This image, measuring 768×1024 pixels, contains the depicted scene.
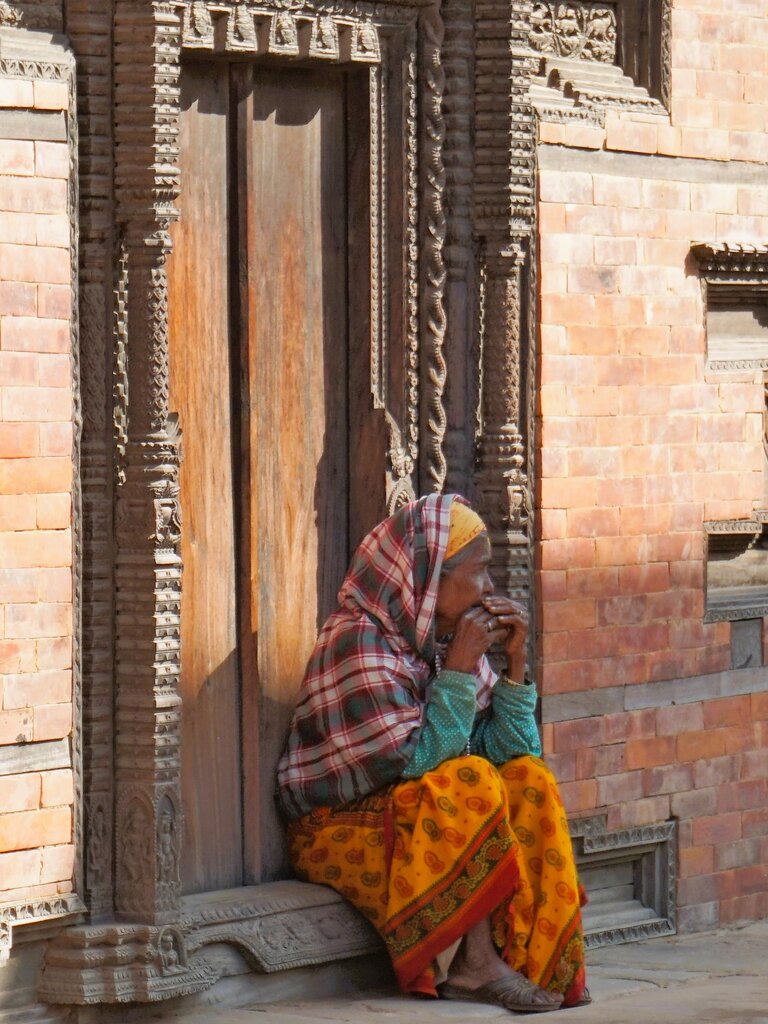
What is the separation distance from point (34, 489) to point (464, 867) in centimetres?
152

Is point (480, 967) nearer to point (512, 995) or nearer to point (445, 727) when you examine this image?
point (512, 995)

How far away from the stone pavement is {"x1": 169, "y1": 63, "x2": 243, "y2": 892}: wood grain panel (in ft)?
1.60

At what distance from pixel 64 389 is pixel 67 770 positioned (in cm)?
98

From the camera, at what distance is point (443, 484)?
636 cm

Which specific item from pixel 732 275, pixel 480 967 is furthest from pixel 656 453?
pixel 480 967

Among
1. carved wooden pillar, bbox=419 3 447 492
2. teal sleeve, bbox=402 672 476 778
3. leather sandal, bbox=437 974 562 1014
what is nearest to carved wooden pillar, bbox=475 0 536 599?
carved wooden pillar, bbox=419 3 447 492

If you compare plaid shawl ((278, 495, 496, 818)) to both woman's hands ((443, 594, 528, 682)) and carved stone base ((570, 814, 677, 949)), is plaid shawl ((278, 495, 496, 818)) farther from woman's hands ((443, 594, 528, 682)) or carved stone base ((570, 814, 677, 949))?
carved stone base ((570, 814, 677, 949))

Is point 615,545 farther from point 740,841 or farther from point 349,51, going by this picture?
point 349,51

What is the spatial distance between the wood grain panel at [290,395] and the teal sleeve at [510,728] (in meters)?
0.58

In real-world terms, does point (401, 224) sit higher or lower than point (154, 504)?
higher

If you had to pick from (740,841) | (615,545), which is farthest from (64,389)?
(740,841)

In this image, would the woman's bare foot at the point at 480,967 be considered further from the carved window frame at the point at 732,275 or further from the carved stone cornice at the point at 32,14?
the carved stone cornice at the point at 32,14

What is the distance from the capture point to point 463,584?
19.5 feet

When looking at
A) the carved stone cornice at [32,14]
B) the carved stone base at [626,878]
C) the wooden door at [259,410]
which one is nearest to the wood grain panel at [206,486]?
the wooden door at [259,410]
